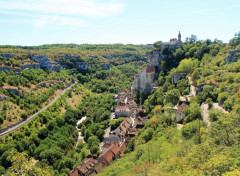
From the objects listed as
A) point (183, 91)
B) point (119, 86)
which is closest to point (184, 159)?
point (183, 91)

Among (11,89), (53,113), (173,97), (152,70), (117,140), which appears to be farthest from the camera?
(152,70)

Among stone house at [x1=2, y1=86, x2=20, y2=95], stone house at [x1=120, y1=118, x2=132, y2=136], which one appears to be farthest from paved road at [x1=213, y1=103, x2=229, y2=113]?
stone house at [x1=2, y1=86, x2=20, y2=95]

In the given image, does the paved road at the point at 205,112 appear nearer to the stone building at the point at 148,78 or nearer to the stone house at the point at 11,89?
the stone building at the point at 148,78

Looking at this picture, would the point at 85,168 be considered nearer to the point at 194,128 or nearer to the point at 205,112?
the point at 194,128

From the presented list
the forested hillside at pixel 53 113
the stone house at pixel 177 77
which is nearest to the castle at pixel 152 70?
the stone house at pixel 177 77

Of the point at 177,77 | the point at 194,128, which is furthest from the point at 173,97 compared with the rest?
the point at 194,128

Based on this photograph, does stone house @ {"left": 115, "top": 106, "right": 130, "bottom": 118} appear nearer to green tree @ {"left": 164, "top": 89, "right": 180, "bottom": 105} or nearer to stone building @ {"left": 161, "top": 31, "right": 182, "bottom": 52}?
green tree @ {"left": 164, "top": 89, "right": 180, "bottom": 105}

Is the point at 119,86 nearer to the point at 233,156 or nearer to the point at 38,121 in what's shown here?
the point at 38,121
